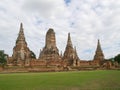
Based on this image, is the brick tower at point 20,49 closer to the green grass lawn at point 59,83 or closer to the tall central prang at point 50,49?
the tall central prang at point 50,49

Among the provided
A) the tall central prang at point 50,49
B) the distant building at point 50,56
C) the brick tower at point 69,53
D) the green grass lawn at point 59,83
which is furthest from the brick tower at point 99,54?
the green grass lawn at point 59,83

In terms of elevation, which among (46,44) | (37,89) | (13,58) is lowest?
(37,89)

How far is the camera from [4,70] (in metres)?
42.6

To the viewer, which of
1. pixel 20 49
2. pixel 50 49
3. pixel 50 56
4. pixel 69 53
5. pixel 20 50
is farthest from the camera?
pixel 69 53

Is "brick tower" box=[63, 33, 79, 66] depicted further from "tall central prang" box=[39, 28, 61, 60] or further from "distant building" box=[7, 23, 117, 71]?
"tall central prang" box=[39, 28, 61, 60]

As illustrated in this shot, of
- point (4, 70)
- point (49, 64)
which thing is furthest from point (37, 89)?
point (49, 64)

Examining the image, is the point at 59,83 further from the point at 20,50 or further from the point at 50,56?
the point at 50,56

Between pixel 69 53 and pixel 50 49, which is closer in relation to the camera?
pixel 50 49

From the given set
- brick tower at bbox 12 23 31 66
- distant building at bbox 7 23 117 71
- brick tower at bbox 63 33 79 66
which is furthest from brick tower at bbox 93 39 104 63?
brick tower at bbox 12 23 31 66

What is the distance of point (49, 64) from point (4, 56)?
1444cm

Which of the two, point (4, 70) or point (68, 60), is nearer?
point (4, 70)

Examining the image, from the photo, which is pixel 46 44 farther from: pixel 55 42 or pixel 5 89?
pixel 5 89

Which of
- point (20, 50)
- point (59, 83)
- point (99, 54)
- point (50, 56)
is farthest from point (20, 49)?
point (59, 83)

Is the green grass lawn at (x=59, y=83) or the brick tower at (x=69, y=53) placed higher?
the brick tower at (x=69, y=53)
